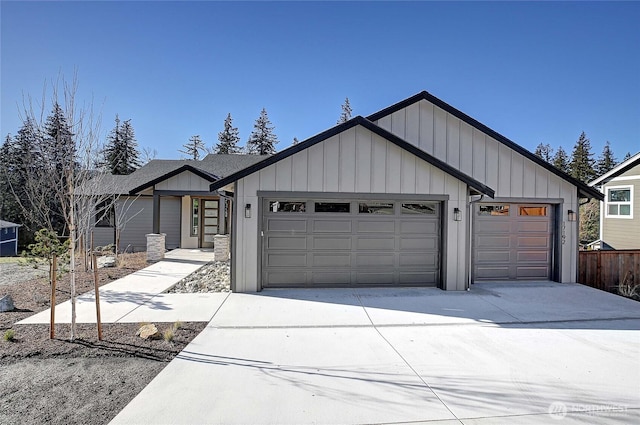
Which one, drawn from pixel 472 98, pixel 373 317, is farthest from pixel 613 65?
pixel 373 317

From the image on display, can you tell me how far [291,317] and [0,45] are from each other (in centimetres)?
777

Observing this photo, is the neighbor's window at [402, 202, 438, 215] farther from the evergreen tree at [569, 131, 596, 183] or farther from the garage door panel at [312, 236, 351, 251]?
the evergreen tree at [569, 131, 596, 183]

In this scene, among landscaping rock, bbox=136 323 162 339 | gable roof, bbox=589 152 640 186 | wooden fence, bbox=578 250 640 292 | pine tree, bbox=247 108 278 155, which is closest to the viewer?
landscaping rock, bbox=136 323 162 339

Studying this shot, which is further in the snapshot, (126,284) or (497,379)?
(126,284)

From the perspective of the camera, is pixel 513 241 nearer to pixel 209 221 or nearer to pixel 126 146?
pixel 209 221

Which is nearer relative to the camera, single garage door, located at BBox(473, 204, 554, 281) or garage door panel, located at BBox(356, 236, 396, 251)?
garage door panel, located at BBox(356, 236, 396, 251)

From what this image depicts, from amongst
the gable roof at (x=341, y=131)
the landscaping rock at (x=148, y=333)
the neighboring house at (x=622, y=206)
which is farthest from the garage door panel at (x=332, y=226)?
the neighboring house at (x=622, y=206)

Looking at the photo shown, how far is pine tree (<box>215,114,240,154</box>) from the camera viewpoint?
133ft

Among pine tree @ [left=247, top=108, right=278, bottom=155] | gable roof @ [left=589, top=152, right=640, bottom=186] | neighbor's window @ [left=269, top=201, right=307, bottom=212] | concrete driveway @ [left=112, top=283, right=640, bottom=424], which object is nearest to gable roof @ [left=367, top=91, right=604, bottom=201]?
neighbor's window @ [left=269, top=201, right=307, bottom=212]

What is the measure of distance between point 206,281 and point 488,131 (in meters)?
8.52

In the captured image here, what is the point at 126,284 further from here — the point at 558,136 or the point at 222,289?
the point at 558,136

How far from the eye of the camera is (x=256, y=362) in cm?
395

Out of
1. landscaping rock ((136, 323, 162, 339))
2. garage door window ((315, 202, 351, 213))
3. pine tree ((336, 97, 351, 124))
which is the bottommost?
landscaping rock ((136, 323, 162, 339))

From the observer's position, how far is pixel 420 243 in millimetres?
8023
